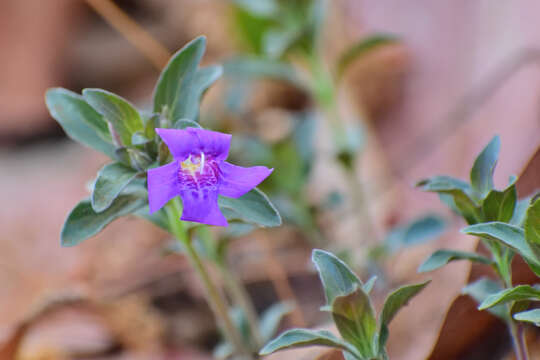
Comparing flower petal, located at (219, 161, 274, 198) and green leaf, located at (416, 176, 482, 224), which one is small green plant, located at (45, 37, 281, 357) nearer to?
flower petal, located at (219, 161, 274, 198)

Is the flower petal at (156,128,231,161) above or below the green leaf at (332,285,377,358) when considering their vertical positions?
above

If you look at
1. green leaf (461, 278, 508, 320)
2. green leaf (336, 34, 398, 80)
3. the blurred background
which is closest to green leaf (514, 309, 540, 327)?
green leaf (461, 278, 508, 320)

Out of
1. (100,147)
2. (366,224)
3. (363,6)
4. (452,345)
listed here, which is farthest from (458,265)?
(363,6)

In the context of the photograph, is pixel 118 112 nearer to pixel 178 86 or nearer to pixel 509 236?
pixel 178 86

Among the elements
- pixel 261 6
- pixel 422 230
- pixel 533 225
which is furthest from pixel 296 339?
pixel 261 6

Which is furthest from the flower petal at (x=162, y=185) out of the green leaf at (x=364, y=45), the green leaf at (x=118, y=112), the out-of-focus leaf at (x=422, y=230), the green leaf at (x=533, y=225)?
the green leaf at (x=364, y=45)

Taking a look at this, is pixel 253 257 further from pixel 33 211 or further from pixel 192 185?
pixel 192 185
